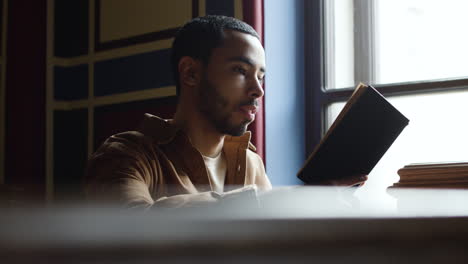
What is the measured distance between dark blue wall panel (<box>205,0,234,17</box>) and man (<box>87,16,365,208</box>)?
82cm

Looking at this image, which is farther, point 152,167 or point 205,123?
point 205,123

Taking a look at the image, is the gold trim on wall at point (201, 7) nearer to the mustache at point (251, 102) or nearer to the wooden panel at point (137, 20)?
the wooden panel at point (137, 20)

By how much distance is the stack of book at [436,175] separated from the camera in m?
1.64

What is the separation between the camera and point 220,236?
17cm

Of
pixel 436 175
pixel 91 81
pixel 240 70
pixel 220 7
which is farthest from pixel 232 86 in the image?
pixel 91 81

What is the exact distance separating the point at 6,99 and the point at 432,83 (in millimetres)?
2065

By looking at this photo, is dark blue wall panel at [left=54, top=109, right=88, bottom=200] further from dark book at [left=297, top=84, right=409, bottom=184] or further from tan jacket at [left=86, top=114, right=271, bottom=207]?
dark book at [left=297, top=84, right=409, bottom=184]

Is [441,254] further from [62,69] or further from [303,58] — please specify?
[62,69]

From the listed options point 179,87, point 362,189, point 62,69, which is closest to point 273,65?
point 362,189

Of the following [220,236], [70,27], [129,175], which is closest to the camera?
[220,236]

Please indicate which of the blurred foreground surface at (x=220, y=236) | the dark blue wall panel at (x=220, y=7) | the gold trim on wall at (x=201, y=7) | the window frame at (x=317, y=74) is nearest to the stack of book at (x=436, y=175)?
the window frame at (x=317, y=74)

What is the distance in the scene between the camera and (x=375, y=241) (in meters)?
0.22

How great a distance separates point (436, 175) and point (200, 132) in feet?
2.13

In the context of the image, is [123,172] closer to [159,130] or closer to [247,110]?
[159,130]
